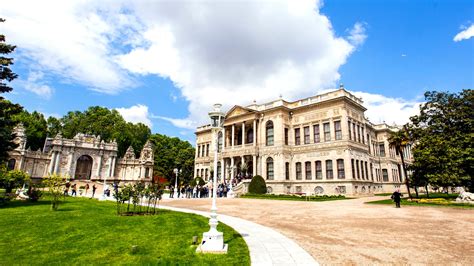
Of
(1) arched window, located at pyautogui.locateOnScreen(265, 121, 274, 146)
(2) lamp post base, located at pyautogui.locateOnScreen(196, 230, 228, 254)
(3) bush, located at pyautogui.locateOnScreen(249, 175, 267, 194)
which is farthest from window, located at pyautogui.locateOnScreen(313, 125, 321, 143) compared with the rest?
(2) lamp post base, located at pyautogui.locateOnScreen(196, 230, 228, 254)

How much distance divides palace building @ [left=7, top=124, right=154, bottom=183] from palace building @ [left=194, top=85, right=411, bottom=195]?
2138 centimetres

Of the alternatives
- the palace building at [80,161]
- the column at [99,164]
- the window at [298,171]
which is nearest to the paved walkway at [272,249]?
the window at [298,171]

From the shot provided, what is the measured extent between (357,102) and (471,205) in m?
21.4

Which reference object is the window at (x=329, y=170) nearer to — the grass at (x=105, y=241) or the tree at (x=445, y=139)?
the tree at (x=445, y=139)

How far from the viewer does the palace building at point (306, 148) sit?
33.8 metres

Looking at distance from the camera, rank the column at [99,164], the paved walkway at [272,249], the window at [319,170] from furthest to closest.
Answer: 1. the column at [99,164]
2. the window at [319,170]
3. the paved walkway at [272,249]

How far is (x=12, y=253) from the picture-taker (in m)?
6.99

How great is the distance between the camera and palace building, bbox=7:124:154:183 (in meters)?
47.6

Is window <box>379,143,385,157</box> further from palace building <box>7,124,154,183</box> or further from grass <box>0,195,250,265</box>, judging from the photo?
grass <box>0,195,250,265</box>

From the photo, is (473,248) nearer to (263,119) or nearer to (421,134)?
(421,134)

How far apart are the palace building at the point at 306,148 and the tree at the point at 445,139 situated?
24.8ft

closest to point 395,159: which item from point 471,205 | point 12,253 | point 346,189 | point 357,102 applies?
point 357,102

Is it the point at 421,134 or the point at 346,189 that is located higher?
the point at 421,134

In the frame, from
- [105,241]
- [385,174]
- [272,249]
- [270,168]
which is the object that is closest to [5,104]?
[105,241]
